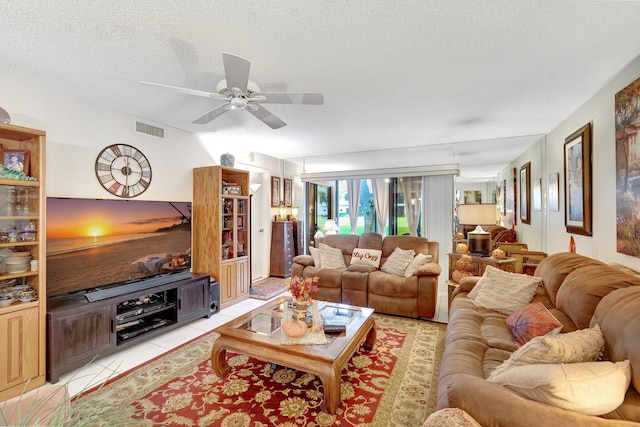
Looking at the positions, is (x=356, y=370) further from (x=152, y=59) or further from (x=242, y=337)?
(x=152, y=59)

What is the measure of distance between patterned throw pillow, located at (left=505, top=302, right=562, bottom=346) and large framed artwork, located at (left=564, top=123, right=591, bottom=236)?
53.3 inches

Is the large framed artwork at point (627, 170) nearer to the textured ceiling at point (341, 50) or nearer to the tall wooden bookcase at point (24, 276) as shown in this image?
the textured ceiling at point (341, 50)

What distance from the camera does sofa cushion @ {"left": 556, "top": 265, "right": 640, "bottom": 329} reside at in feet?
5.74

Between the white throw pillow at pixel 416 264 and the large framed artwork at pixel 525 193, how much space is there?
2417mm

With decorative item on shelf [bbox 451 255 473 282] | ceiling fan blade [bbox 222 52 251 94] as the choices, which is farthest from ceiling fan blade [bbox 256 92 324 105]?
decorative item on shelf [bbox 451 255 473 282]

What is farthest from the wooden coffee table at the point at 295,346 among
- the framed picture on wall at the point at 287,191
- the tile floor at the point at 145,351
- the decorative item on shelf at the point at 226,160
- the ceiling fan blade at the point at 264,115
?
the framed picture on wall at the point at 287,191

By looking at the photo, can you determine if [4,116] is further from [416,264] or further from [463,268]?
[463,268]

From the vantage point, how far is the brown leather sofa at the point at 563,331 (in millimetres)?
1100

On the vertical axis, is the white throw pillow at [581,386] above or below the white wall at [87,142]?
below

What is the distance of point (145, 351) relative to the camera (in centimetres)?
281

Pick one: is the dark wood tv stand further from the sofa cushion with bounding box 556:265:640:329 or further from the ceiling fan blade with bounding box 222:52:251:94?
the sofa cushion with bounding box 556:265:640:329

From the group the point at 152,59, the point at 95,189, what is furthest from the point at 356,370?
the point at 95,189

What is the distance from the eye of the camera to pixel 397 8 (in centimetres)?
162

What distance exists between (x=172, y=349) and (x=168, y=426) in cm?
114
